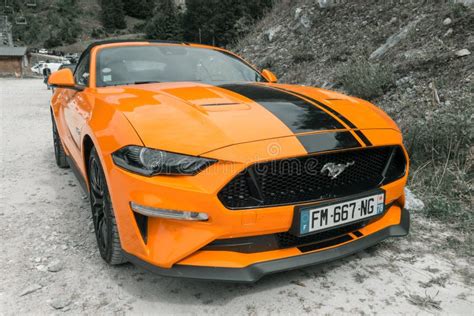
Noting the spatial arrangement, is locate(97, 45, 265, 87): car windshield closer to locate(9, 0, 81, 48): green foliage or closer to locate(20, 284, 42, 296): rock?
locate(20, 284, 42, 296): rock

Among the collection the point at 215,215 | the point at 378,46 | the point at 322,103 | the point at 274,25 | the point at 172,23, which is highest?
the point at 172,23

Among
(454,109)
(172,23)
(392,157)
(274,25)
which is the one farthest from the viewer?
(172,23)

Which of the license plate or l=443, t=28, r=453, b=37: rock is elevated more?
l=443, t=28, r=453, b=37: rock

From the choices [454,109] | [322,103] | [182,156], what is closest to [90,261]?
[182,156]

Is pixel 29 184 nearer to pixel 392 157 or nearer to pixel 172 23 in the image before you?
pixel 392 157

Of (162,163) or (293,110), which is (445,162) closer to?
(293,110)

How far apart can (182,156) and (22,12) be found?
5144 inches

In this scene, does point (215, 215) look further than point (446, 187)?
Result: No

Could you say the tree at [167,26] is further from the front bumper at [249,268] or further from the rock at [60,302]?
the front bumper at [249,268]

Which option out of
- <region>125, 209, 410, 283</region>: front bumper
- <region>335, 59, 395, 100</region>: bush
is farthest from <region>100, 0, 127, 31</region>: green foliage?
<region>125, 209, 410, 283</region>: front bumper

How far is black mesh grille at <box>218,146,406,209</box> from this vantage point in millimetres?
1870

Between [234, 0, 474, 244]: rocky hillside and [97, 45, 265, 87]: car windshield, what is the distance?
5.73ft

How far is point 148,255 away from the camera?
1.88 m

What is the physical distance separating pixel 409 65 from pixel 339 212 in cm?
421
